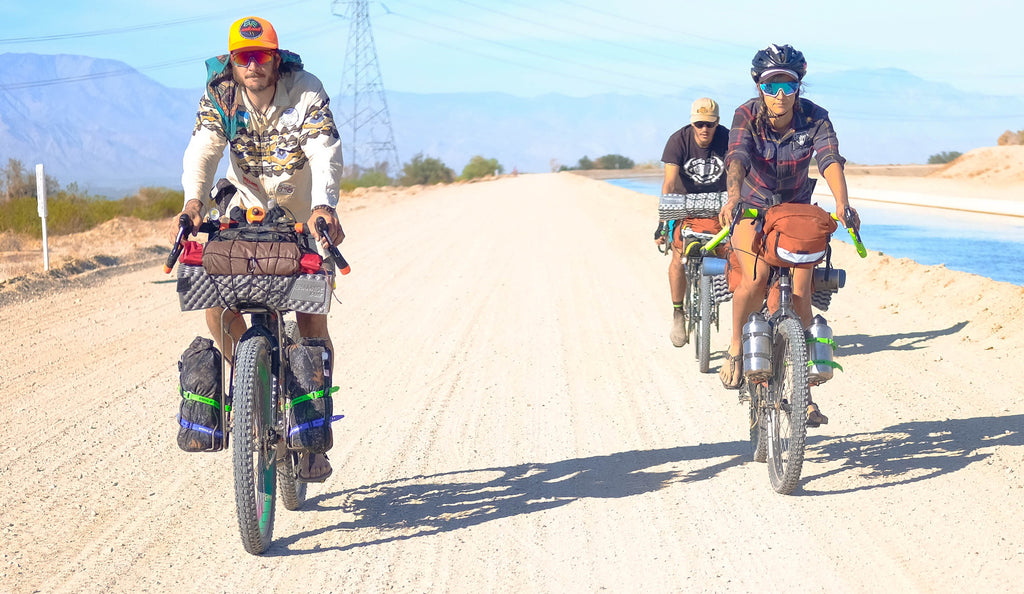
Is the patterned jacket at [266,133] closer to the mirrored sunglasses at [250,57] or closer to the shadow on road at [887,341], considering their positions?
the mirrored sunglasses at [250,57]

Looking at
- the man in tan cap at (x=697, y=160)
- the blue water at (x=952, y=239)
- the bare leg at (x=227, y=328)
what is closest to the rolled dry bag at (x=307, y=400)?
the bare leg at (x=227, y=328)

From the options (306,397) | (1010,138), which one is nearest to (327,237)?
(306,397)

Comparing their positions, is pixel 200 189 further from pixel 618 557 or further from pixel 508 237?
pixel 508 237

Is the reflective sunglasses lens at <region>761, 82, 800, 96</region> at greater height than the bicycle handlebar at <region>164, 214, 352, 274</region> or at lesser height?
greater

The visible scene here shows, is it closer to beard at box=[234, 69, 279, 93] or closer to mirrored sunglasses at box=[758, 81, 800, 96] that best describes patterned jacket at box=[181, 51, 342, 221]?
beard at box=[234, 69, 279, 93]

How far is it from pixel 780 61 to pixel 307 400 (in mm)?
3131

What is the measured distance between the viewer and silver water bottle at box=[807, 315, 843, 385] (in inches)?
194


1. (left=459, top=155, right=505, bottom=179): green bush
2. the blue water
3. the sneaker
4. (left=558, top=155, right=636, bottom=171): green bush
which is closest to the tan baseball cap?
the sneaker

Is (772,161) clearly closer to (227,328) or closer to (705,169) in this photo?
(705,169)

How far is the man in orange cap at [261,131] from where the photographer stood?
14.9 ft

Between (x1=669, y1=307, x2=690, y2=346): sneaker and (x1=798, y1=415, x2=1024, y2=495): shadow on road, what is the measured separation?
2.73m

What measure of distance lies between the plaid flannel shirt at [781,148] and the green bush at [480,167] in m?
109

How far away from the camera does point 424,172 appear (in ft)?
307

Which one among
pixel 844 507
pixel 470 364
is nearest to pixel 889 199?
pixel 470 364
